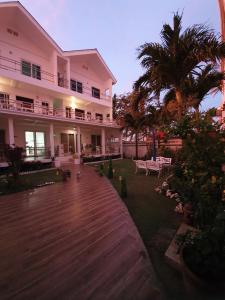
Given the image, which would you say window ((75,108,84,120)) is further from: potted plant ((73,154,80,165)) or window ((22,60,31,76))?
window ((22,60,31,76))

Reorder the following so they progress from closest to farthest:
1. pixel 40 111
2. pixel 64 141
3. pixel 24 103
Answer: pixel 24 103 → pixel 40 111 → pixel 64 141

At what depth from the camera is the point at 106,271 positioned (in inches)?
104

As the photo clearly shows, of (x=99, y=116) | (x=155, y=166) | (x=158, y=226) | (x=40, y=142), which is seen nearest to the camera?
(x=158, y=226)

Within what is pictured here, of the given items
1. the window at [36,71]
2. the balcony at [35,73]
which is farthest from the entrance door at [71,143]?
the window at [36,71]

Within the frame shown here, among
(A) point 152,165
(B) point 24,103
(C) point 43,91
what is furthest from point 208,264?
(C) point 43,91

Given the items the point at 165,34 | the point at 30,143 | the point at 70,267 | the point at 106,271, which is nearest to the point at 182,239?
the point at 106,271

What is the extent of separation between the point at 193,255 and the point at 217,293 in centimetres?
45

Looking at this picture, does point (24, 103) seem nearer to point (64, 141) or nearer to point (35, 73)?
point (35, 73)

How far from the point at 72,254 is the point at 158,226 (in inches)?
80.4

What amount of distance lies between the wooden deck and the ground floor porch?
28.5 ft

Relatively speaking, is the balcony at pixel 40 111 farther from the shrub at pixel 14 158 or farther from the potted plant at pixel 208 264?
the potted plant at pixel 208 264

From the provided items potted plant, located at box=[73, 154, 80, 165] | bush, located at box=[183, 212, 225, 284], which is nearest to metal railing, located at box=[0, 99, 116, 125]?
potted plant, located at box=[73, 154, 80, 165]

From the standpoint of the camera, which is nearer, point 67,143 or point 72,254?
point 72,254

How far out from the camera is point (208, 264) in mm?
2193
